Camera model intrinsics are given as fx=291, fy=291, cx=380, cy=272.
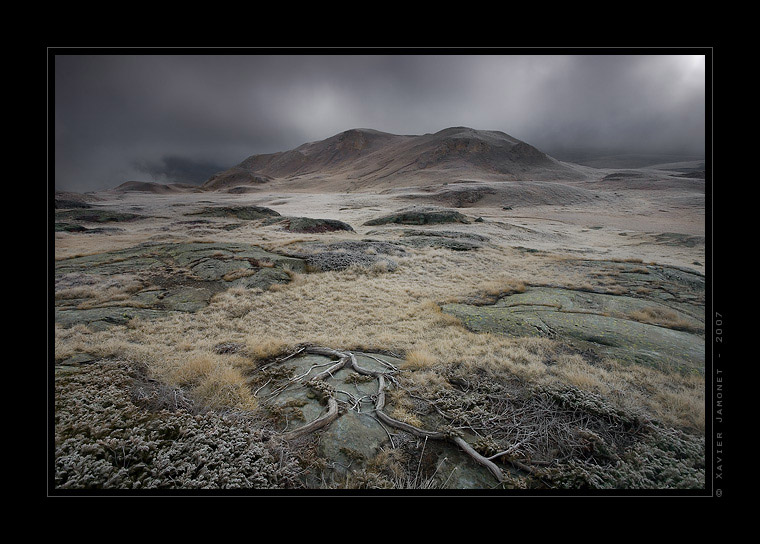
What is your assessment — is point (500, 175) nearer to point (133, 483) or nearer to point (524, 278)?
point (524, 278)

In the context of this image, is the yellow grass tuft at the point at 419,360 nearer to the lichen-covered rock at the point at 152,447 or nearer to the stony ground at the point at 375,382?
the stony ground at the point at 375,382

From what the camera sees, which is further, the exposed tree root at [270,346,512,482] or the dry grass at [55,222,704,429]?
the dry grass at [55,222,704,429]

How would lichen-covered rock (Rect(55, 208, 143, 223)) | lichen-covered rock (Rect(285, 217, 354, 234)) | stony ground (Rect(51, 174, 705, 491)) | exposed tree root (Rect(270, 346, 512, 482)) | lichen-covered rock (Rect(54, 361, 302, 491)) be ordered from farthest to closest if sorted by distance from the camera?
lichen-covered rock (Rect(55, 208, 143, 223)) → lichen-covered rock (Rect(285, 217, 354, 234)) → exposed tree root (Rect(270, 346, 512, 482)) → stony ground (Rect(51, 174, 705, 491)) → lichen-covered rock (Rect(54, 361, 302, 491))

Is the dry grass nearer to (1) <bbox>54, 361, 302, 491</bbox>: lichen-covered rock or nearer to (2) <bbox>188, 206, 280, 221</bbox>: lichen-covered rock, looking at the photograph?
(1) <bbox>54, 361, 302, 491</bbox>: lichen-covered rock

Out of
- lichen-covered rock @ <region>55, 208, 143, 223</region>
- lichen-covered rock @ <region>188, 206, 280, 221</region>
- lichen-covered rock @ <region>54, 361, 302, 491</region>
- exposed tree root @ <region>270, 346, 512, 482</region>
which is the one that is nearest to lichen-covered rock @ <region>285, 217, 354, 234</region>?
lichen-covered rock @ <region>188, 206, 280, 221</region>

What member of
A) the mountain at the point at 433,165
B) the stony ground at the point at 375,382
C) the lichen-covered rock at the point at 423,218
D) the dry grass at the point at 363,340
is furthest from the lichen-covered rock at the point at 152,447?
the mountain at the point at 433,165

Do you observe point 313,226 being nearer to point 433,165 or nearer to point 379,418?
point 379,418

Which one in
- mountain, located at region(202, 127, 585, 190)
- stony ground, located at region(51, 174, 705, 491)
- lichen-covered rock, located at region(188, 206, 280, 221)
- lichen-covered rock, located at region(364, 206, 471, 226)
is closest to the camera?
stony ground, located at region(51, 174, 705, 491)
